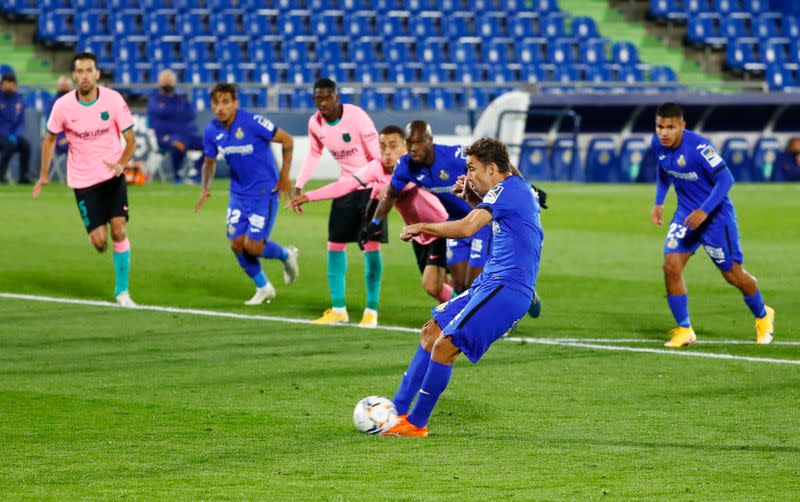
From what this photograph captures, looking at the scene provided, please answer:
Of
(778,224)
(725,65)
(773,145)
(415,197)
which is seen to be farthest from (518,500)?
(725,65)

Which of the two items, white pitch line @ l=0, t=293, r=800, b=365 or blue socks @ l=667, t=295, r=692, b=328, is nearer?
white pitch line @ l=0, t=293, r=800, b=365

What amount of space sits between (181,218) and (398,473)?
14.8 meters

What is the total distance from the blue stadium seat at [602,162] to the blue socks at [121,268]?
772 inches

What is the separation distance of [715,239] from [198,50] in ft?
78.8

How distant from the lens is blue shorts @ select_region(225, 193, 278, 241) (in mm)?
12734

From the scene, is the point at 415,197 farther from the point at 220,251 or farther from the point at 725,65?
the point at 725,65

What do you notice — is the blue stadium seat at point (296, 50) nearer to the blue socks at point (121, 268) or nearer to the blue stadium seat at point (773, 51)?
the blue stadium seat at point (773, 51)

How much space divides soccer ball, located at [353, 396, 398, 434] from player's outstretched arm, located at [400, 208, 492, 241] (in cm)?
86

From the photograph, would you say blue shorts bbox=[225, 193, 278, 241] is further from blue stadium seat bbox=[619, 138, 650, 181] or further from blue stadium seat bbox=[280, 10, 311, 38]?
blue stadium seat bbox=[280, 10, 311, 38]

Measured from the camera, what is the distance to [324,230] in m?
19.9

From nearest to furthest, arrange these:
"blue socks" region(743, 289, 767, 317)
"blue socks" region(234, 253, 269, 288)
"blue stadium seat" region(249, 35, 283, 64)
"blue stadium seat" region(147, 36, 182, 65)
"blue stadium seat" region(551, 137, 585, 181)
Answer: "blue socks" region(743, 289, 767, 317), "blue socks" region(234, 253, 269, 288), "blue stadium seat" region(551, 137, 585, 181), "blue stadium seat" region(147, 36, 182, 65), "blue stadium seat" region(249, 35, 283, 64)

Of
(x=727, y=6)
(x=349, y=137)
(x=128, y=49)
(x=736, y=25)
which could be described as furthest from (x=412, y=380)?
(x=727, y=6)

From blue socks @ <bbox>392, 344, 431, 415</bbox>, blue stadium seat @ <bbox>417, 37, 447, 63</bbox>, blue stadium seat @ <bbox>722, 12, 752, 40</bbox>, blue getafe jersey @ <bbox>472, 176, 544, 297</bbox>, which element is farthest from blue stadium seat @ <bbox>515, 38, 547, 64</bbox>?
blue getafe jersey @ <bbox>472, 176, 544, 297</bbox>

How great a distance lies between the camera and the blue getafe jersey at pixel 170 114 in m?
26.4
